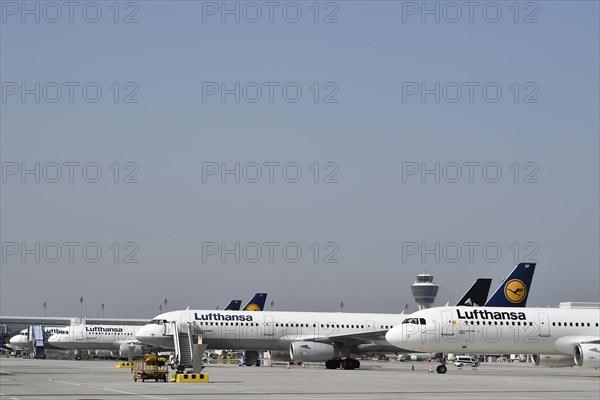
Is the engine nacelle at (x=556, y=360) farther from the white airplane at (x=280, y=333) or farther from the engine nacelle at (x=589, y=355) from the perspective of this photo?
the white airplane at (x=280, y=333)

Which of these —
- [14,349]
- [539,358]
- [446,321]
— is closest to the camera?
[446,321]

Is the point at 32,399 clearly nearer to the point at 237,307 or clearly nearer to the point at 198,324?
the point at 198,324

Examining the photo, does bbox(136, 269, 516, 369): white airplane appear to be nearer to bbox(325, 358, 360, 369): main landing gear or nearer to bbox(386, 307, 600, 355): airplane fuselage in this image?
bbox(325, 358, 360, 369): main landing gear

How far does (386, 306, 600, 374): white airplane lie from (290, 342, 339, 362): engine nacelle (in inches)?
460

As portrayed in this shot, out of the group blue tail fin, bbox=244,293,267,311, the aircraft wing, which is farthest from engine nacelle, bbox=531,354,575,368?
blue tail fin, bbox=244,293,267,311

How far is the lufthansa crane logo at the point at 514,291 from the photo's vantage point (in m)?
84.7

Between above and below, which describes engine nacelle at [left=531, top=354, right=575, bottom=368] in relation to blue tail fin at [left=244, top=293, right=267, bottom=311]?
below

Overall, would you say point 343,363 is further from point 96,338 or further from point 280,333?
point 96,338

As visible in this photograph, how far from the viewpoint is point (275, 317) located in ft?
272

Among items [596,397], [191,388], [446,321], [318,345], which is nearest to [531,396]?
[596,397]

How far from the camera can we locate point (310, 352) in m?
78.2

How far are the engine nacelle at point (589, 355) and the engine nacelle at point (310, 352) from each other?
70.8 feet

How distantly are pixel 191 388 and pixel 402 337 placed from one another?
2701 centimetres

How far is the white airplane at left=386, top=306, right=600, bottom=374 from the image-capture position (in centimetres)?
6606
